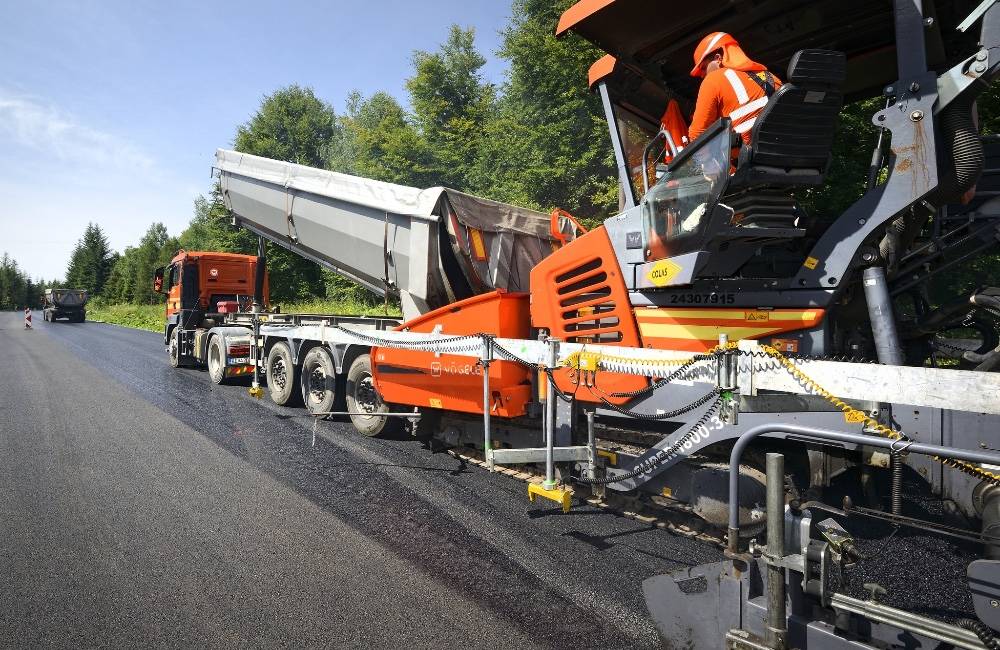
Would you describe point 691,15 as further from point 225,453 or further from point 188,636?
point 225,453

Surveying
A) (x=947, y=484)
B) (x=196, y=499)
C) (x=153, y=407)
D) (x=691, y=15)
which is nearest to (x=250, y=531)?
(x=196, y=499)

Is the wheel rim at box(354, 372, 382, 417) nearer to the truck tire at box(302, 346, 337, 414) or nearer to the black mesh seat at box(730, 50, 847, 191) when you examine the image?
the truck tire at box(302, 346, 337, 414)

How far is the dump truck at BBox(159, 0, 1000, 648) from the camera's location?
6.86 ft

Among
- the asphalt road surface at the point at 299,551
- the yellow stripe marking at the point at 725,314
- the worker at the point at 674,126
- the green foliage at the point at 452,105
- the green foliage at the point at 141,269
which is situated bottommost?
the asphalt road surface at the point at 299,551

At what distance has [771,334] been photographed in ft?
10.4

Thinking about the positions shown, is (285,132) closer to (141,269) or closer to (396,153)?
(396,153)

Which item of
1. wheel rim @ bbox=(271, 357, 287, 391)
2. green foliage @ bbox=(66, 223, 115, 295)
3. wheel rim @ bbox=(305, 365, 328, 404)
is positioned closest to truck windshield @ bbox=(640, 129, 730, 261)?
wheel rim @ bbox=(305, 365, 328, 404)

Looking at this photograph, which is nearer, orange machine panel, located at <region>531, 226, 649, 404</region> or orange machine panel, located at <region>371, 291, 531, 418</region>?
orange machine panel, located at <region>531, 226, 649, 404</region>

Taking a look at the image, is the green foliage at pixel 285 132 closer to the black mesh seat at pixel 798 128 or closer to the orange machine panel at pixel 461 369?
the orange machine panel at pixel 461 369

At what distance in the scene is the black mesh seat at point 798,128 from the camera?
2.62 metres

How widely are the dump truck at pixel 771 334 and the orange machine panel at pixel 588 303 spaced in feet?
0.05

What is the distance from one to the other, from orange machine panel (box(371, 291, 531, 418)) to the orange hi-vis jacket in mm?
2099

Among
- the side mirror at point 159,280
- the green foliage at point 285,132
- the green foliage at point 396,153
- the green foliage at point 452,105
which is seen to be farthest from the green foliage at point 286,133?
the side mirror at point 159,280

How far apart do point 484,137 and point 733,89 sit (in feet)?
79.5
